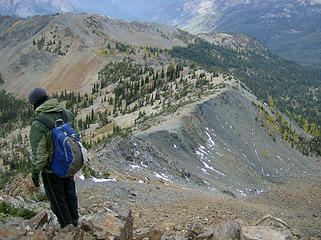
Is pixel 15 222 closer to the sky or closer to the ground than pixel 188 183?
closer to the sky

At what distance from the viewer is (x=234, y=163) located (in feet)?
100

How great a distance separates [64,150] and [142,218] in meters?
4.68

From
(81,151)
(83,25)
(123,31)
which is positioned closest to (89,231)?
(81,151)

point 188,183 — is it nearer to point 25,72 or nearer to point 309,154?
point 309,154

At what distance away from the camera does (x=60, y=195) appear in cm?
668

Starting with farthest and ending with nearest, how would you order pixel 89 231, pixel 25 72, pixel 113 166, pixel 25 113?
pixel 25 72, pixel 25 113, pixel 113 166, pixel 89 231

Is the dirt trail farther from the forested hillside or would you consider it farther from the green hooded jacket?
the forested hillside

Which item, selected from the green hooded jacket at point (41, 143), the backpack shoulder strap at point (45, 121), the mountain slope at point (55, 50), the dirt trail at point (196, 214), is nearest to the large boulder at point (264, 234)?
the dirt trail at point (196, 214)

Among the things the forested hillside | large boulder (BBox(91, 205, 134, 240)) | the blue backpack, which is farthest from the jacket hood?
the forested hillside

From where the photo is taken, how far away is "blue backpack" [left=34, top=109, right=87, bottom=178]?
6109 millimetres

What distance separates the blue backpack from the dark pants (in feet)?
1.29

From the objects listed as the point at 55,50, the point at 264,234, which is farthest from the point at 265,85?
the point at 264,234

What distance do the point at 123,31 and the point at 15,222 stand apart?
154m

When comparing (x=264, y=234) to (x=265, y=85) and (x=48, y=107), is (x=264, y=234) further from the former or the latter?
(x=265, y=85)
